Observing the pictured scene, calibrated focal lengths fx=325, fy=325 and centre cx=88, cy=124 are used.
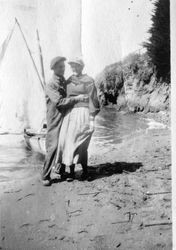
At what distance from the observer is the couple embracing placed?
2.27 metres

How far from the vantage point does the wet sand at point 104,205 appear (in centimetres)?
208

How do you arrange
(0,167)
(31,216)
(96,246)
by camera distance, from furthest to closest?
(0,167) → (31,216) → (96,246)

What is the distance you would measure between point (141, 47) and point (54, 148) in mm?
957

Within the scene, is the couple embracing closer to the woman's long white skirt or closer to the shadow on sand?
the woman's long white skirt

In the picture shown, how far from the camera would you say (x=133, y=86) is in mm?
2432

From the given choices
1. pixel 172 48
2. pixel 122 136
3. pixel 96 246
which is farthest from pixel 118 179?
pixel 172 48

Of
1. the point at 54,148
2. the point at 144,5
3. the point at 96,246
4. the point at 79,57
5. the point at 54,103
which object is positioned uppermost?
the point at 144,5

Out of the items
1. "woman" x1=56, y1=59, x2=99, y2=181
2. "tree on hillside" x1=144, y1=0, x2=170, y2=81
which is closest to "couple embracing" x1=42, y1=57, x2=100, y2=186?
"woman" x1=56, y1=59, x2=99, y2=181

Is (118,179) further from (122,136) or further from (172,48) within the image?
(172,48)

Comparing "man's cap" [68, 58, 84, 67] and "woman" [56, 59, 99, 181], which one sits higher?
"man's cap" [68, 58, 84, 67]

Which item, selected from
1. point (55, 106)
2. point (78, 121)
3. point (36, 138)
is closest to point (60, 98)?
point (55, 106)

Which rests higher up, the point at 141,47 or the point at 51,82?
the point at 141,47

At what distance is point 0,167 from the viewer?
2.41m

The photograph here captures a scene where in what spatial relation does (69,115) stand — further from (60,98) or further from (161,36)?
(161,36)
